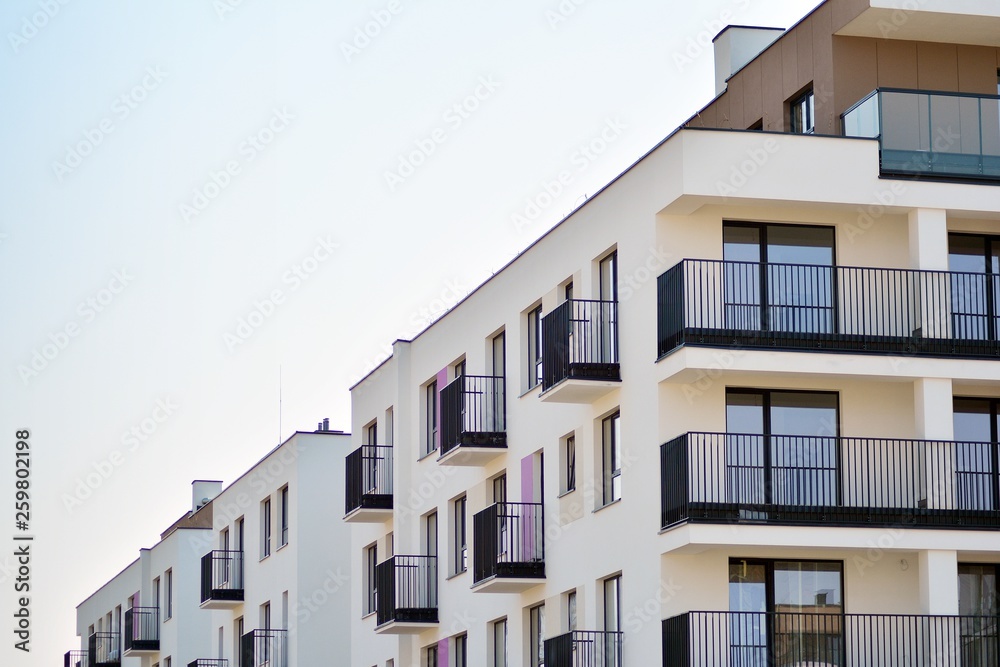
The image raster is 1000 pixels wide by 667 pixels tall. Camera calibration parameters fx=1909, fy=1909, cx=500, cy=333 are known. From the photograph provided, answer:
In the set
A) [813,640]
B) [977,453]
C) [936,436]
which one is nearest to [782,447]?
[936,436]

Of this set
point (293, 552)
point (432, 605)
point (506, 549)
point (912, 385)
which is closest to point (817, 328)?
point (912, 385)

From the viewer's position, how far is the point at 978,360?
102 ft

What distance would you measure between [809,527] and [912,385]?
137 inches

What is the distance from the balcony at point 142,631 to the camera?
6856 centimetres

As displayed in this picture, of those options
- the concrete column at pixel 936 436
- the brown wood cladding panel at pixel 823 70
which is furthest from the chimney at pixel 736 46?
the concrete column at pixel 936 436

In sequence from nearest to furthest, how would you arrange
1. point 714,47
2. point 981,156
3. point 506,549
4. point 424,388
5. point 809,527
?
point 809,527 < point 981,156 < point 506,549 < point 714,47 < point 424,388

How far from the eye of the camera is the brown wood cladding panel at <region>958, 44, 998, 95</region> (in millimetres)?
34281

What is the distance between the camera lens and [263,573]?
181ft

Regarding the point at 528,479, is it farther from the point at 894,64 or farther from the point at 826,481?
the point at 894,64

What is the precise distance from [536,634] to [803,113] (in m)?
11.1

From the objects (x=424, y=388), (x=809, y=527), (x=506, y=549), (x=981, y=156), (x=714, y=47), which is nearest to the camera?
(x=809, y=527)

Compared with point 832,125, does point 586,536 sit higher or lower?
lower

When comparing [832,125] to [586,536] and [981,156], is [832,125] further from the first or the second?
[586,536]

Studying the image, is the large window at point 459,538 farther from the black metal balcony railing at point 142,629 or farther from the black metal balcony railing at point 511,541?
the black metal balcony railing at point 142,629
